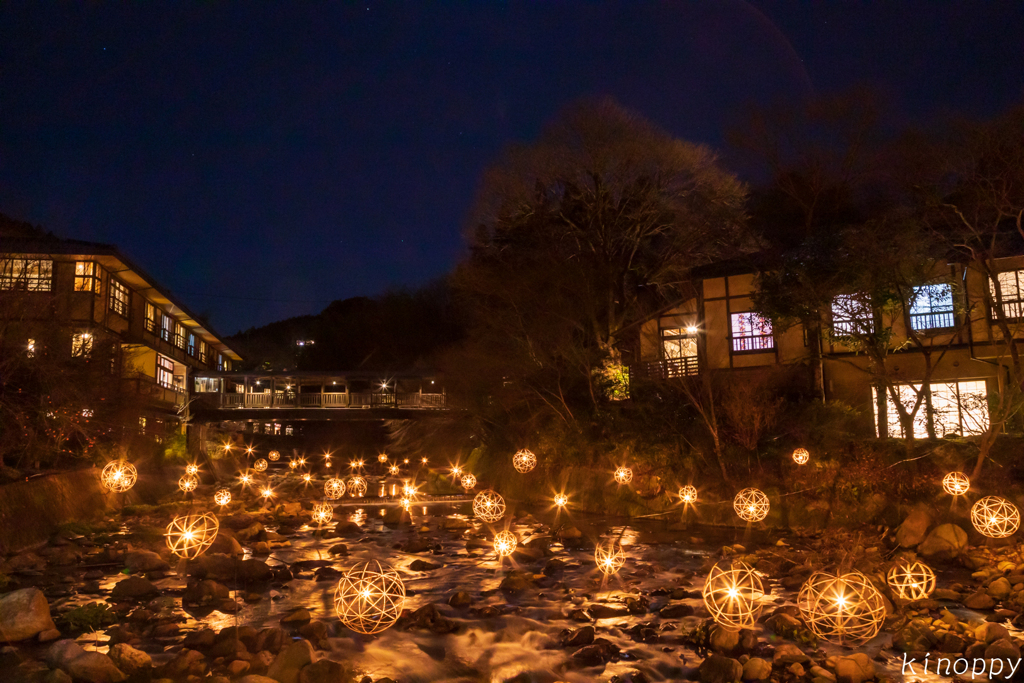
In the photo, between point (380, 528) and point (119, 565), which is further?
point (380, 528)

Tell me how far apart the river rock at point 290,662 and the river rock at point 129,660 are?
1.61 m

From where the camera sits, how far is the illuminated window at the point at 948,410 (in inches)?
727

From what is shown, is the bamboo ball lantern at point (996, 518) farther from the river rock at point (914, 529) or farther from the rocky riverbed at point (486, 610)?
the river rock at point (914, 529)

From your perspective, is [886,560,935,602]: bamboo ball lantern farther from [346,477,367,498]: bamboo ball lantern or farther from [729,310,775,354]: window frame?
[346,477,367,498]: bamboo ball lantern

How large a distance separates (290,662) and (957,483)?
12.9m

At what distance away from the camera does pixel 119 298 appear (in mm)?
31891

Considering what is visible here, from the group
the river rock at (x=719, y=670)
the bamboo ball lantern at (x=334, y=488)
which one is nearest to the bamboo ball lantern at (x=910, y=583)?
the river rock at (x=719, y=670)

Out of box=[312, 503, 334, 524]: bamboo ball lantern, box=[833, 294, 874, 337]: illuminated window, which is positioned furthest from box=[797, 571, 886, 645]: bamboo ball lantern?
box=[312, 503, 334, 524]: bamboo ball lantern

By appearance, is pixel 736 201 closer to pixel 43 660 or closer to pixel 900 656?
pixel 900 656

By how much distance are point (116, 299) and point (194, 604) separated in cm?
2366

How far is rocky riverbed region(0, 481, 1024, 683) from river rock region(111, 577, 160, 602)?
0.02 meters

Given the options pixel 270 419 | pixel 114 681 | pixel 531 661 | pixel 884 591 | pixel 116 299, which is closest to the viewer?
pixel 114 681

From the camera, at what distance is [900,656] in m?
9.29

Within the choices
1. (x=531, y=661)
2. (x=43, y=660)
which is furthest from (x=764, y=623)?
(x=43, y=660)
